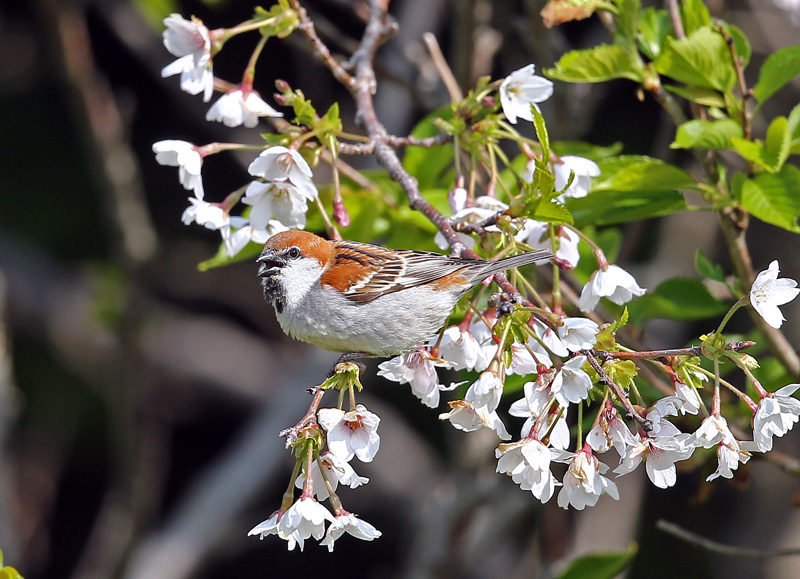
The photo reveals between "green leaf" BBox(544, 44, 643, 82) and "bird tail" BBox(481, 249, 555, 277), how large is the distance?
65 cm

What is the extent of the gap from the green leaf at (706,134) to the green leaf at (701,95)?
11cm

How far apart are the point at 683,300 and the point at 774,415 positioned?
1.12 m

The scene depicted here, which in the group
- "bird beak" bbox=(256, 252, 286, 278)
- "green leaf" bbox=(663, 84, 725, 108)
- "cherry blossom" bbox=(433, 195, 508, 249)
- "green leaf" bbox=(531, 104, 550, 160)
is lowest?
"bird beak" bbox=(256, 252, 286, 278)

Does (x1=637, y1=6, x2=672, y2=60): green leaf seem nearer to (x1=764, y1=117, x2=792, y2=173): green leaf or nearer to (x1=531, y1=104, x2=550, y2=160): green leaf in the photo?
(x1=764, y1=117, x2=792, y2=173): green leaf

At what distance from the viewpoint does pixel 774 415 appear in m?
1.64

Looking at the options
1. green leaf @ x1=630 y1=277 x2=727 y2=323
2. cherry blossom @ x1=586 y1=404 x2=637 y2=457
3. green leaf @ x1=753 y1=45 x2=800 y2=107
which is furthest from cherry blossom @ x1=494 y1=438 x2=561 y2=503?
green leaf @ x1=753 y1=45 x2=800 y2=107

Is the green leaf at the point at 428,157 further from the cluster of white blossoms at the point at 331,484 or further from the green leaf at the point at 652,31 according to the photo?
the cluster of white blossoms at the point at 331,484

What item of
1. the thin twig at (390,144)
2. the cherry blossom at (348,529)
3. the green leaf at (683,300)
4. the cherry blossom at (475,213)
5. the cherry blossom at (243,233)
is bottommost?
the green leaf at (683,300)

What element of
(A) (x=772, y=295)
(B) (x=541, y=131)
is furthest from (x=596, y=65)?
(A) (x=772, y=295)

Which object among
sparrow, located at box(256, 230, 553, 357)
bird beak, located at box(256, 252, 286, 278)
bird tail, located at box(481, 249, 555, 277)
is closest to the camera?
bird tail, located at box(481, 249, 555, 277)

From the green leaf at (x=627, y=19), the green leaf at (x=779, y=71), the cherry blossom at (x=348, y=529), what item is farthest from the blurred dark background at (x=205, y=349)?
the cherry blossom at (x=348, y=529)

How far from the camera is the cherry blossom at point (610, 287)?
6.84 feet

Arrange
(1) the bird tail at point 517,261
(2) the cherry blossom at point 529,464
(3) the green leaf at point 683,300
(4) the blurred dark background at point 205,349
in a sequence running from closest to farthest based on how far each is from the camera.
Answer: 1. (2) the cherry blossom at point 529,464
2. (1) the bird tail at point 517,261
3. (3) the green leaf at point 683,300
4. (4) the blurred dark background at point 205,349

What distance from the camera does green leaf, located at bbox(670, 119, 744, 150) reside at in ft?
7.11
